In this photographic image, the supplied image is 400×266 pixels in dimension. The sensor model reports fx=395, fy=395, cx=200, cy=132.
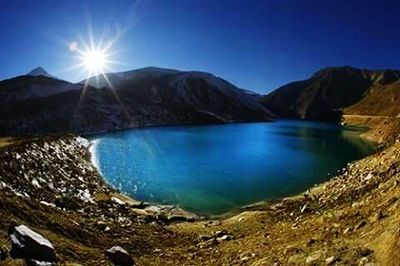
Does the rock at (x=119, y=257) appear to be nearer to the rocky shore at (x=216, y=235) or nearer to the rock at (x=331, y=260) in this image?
the rocky shore at (x=216, y=235)

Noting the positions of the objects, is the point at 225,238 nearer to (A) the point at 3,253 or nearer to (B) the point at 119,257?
(B) the point at 119,257

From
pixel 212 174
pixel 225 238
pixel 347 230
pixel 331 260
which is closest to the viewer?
pixel 331 260

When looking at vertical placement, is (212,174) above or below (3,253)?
above

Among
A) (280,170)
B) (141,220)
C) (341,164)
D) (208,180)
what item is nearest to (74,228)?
(141,220)

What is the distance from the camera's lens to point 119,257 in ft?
51.4

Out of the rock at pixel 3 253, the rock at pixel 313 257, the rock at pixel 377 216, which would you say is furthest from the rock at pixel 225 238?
the rock at pixel 3 253

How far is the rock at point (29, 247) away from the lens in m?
12.4

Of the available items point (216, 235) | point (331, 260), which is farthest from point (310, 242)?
point (216, 235)

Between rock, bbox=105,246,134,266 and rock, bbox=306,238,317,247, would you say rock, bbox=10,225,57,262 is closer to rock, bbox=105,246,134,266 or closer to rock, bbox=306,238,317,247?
rock, bbox=105,246,134,266

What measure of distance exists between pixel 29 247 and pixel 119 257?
159 inches

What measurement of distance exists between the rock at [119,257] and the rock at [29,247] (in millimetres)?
3051

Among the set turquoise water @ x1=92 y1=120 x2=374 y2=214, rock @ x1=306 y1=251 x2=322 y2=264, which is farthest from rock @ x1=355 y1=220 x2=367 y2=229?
turquoise water @ x1=92 y1=120 x2=374 y2=214

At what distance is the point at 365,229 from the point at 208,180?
127 ft

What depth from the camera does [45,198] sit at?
1139 inches
